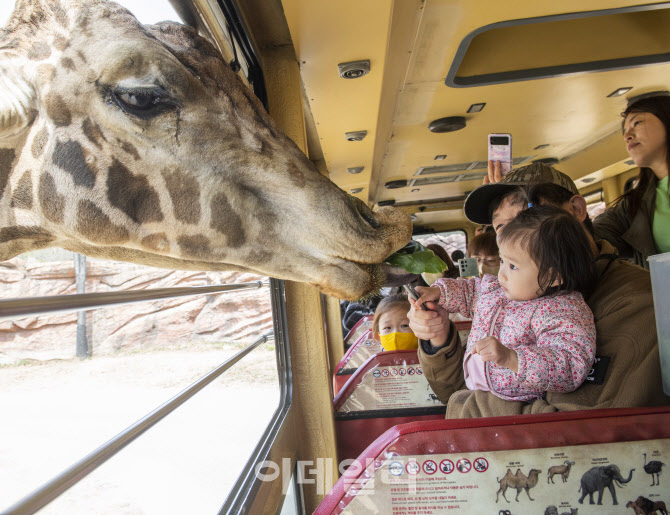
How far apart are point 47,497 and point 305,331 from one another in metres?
1.58

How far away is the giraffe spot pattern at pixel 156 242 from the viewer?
1.05 metres

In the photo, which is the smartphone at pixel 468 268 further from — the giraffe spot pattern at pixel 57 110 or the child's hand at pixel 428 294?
the giraffe spot pattern at pixel 57 110

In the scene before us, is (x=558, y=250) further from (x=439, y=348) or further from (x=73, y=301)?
(x=73, y=301)

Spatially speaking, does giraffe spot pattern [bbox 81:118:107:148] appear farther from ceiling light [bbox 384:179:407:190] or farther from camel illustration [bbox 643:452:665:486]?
ceiling light [bbox 384:179:407:190]

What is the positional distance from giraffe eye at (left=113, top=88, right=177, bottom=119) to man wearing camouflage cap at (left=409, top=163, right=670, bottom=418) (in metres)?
1.09

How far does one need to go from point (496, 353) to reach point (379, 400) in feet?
4.11

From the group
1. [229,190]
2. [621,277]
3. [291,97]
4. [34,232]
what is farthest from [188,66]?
[621,277]

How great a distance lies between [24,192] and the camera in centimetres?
100

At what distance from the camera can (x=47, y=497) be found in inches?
24.1

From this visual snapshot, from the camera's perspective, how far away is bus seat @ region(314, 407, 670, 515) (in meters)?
1.01

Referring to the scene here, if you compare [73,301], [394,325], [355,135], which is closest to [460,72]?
[355,135]

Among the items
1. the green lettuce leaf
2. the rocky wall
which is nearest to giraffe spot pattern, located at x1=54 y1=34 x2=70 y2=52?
the green lettuce leaf

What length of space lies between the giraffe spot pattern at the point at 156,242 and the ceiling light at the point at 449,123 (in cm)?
288

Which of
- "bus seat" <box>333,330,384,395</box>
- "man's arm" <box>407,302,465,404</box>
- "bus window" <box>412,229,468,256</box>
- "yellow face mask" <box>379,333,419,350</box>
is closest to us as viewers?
"man's arm" <box>407,302,465,404</box>
